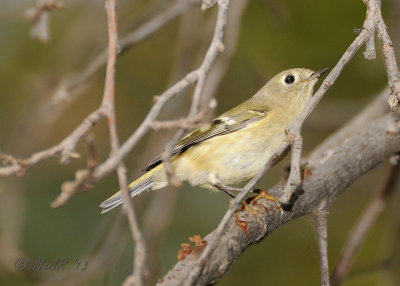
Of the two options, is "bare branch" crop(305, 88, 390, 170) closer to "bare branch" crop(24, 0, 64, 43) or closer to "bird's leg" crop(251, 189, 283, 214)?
"bird's leg" crop(251, 189, 283, 214)

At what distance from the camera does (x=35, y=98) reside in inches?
138

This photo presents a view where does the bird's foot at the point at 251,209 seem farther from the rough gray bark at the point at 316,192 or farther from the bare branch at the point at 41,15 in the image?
the bare branch at the point at 41,15

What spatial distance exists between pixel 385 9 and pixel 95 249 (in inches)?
95.8

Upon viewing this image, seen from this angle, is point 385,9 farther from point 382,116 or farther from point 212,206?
point 212,206

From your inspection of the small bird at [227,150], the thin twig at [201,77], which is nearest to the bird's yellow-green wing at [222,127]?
the small bird at [227,150]

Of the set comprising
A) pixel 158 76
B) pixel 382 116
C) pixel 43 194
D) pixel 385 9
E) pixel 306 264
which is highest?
pixel 158 76

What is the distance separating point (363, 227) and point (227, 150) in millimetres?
A: 919

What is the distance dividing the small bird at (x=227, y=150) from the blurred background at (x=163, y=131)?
319 millimetres

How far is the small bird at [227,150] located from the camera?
2.71 m

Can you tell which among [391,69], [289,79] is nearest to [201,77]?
[391,69]

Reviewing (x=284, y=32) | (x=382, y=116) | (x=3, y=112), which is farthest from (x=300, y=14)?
(x=3, y=112)

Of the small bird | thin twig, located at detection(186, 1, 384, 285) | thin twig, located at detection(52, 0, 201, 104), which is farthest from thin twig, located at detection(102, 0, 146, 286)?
thin twig, located at detection(52, 0, 201, 104)

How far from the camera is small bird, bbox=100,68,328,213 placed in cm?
271

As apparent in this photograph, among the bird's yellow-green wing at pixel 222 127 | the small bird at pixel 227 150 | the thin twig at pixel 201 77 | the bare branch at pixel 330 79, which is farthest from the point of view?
the bird's yellow-green wing at pixel 222 127
